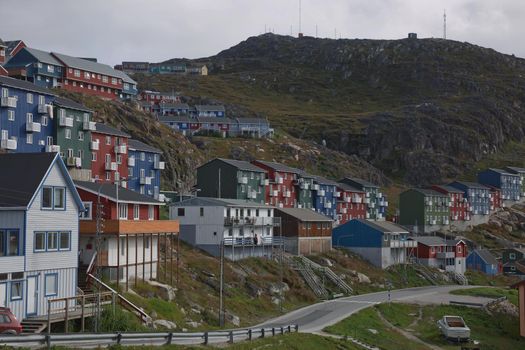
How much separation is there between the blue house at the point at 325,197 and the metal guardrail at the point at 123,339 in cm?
9733

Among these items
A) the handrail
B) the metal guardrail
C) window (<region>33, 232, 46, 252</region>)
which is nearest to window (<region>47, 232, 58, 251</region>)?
window (<region>33, 232, 46, 252</region>)

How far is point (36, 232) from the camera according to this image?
152ft

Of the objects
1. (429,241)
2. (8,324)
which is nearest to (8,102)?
(8,324)

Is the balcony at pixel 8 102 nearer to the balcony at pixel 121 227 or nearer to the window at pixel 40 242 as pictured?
the balcony at pixel 121 227

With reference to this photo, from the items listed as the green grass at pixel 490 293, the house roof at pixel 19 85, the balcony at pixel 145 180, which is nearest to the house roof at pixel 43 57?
the balcony at pixel 145 180

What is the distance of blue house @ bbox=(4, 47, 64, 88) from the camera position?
150 meters

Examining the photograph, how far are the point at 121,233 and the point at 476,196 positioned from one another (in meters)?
142

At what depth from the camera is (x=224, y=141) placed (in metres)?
184

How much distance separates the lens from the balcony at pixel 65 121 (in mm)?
100175

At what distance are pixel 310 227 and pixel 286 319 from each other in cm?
3876

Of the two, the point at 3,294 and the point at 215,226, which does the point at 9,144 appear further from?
the point at 3,294

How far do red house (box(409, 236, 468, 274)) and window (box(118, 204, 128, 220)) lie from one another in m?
75.4

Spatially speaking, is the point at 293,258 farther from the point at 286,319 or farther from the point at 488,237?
the point at 488,237

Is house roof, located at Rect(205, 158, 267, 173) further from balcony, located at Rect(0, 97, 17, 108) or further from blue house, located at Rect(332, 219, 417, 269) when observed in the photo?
balcony, located at Rect(0, 97, 17, 108)
